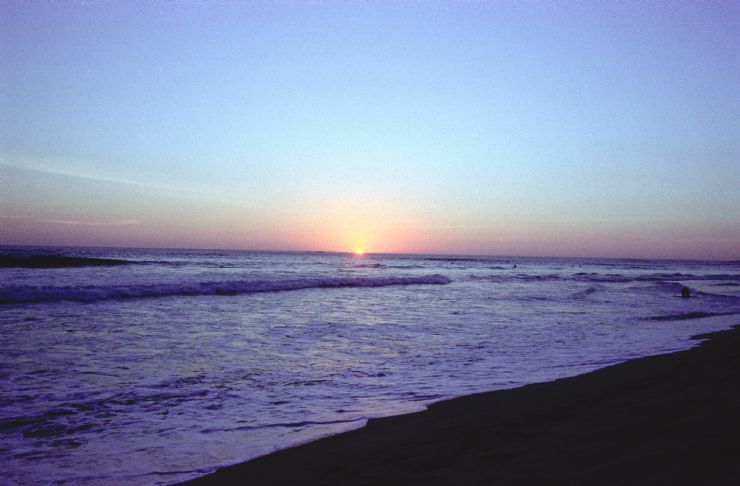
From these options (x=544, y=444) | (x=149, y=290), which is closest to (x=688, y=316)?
(x=544, y=444)

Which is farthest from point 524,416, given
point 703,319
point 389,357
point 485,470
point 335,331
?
point 703,319

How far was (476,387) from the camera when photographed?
710 centimetres

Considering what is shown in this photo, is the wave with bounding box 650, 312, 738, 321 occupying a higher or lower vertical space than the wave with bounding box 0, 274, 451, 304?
higher

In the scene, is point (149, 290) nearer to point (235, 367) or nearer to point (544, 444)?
point (235, 367)

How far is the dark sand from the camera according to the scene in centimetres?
331

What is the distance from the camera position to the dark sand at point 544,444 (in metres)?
3.31

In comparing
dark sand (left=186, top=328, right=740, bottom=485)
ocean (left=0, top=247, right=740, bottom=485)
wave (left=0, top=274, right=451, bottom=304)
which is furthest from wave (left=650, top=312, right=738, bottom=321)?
wave (left=0, top=274, right=451, bottom=304)

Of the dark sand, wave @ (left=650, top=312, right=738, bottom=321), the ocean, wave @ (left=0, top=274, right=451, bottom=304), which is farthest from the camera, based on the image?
wave @ (left=0, top=274, right=451, bottom=304)

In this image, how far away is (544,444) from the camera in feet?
13.4

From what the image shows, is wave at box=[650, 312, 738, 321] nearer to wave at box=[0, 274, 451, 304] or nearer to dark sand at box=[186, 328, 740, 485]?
dark sand at box=[186, 328, 740, 485]

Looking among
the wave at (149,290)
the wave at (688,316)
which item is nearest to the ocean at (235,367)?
the wave at (688,316)

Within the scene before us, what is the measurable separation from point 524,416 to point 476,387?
192 cm

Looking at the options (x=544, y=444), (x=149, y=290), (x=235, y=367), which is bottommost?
(x=149, y=290)

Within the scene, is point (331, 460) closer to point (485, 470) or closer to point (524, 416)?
point (485, 470)
